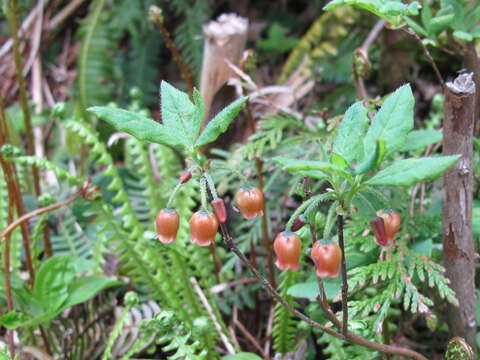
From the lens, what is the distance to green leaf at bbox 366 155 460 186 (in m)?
1.00

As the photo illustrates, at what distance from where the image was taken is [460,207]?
5.10ft

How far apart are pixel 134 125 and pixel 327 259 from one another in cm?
47

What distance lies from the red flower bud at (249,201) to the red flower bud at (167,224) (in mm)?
144

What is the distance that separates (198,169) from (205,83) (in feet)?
5.55

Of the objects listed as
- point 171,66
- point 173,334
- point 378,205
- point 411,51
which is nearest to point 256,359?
point 173,334

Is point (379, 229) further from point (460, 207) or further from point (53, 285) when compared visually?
point (53, 285)

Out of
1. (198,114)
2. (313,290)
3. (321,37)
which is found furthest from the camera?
(321,37)

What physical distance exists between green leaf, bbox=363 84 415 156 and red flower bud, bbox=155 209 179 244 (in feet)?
1.41

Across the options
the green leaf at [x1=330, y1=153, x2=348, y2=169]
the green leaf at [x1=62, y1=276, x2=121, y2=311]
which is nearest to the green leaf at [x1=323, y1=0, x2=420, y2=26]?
the green leaf at [x1=330, y1=153, x2=348, y2=169]

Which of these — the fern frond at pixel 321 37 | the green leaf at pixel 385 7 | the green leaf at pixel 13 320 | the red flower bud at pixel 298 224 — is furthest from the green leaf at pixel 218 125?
the fern frond at pixel 321 37

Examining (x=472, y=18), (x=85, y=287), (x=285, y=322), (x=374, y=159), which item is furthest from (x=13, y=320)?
(x=472, y=18)

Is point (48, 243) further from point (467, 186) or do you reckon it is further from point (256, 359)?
point (467, 186)

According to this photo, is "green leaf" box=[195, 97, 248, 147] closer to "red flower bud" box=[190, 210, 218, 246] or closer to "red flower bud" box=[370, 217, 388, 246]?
"red flower bud" box=[190, 210, 218, 246]

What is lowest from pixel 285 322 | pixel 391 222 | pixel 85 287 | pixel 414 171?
pixel 285 322
